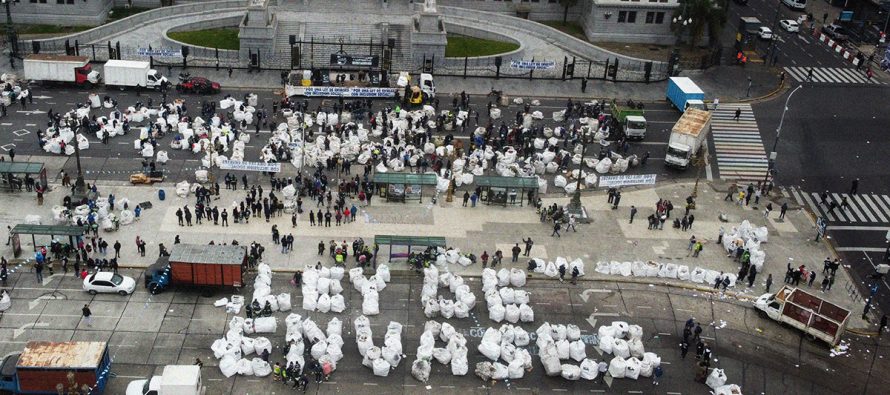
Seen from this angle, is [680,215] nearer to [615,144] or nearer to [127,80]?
[615,144]

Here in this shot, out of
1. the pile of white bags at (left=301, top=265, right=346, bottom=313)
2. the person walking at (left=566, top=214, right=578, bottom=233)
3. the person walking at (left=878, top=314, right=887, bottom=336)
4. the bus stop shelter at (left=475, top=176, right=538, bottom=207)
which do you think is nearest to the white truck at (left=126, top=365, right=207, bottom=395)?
the pile of white bags at (left=301, top=265, right=346, bottom=313)

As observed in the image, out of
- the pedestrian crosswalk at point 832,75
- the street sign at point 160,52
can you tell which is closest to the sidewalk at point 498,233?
the street sign at point 160,52

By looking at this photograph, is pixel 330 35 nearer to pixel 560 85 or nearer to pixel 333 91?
pixel 333 91

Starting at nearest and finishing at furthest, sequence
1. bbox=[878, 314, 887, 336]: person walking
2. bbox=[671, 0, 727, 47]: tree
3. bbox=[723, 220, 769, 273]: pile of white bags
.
→ bbox=[878, 314, 887, 336]: person walking → bbox=[723, 220, 769, 273]: pile of white bags → bbox=[671, 0, 727, 47]: tree

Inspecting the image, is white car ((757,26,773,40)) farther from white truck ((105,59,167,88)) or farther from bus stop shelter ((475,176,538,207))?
white truck ((105,59,167,88))

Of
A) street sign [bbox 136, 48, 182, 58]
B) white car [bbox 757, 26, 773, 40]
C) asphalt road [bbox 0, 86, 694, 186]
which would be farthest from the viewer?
white car [bbox 757, 26, 773, 40]

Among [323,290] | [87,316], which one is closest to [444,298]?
[323,290]

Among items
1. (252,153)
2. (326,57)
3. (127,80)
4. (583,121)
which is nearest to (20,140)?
(127,80)
